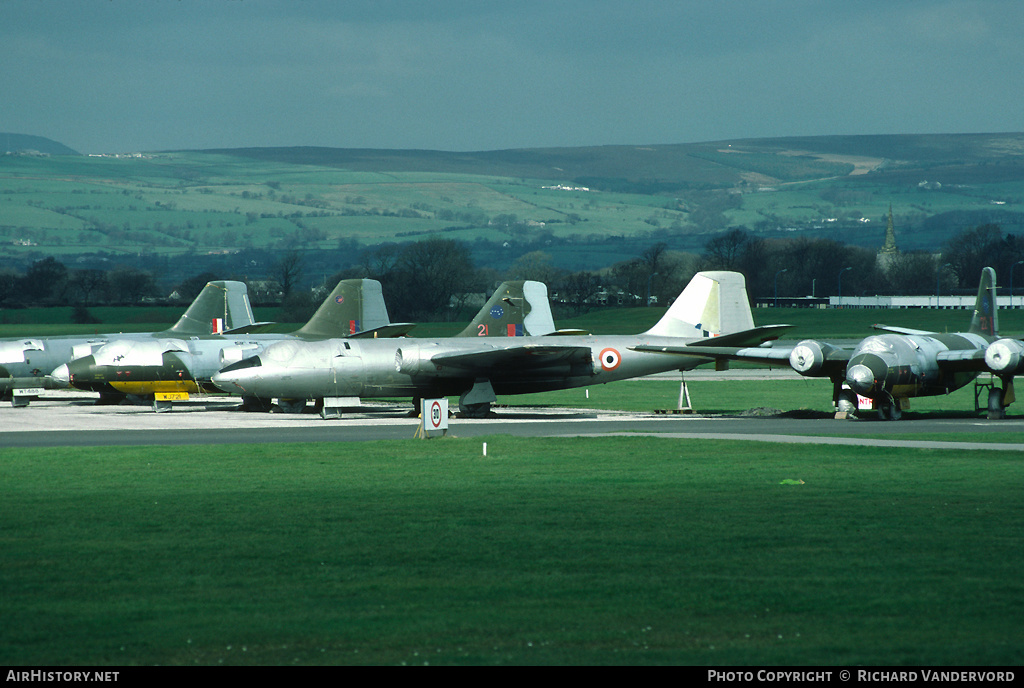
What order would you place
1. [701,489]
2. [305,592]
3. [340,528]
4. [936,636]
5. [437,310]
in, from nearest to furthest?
[936,636], [305,592], [340,528], [701,489], [437,310]

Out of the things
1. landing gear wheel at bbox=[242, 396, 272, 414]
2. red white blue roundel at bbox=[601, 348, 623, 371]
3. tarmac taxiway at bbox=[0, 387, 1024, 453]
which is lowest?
landing gear wheel at bbox=[242, 396, 272, 414]

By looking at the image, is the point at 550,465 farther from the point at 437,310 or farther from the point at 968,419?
the point at 437,310

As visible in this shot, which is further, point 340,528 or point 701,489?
point 701,489

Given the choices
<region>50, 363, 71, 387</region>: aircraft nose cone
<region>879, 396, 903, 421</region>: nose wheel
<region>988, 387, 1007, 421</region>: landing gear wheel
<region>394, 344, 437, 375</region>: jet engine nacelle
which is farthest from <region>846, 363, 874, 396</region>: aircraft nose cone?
<region>50, 363, 71, 387</region>: aircraft nose cone

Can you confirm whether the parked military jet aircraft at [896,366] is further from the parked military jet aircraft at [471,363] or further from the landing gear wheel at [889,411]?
the parked military jet aircraft at [471,363]

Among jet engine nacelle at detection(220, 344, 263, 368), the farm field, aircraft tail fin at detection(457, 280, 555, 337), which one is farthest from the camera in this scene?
the farm field

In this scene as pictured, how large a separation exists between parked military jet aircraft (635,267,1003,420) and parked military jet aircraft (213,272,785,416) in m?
2.59

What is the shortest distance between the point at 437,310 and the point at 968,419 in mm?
118948

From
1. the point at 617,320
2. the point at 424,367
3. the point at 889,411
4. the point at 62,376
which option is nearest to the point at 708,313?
the point at 889,411

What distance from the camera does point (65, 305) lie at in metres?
167

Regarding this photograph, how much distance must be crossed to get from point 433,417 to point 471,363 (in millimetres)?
12437

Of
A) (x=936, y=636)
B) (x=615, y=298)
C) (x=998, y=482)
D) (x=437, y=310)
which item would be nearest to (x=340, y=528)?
(x=936, y=636)

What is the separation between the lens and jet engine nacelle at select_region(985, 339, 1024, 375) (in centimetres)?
4016

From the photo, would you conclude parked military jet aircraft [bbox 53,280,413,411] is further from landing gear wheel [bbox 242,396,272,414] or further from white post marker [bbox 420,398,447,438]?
white post marker [bbox 420,398,447,438]
